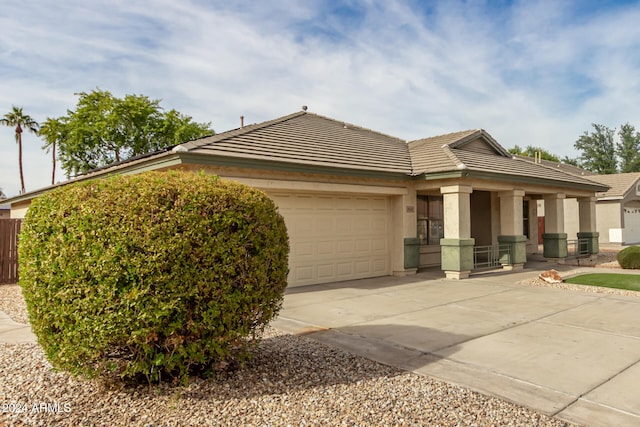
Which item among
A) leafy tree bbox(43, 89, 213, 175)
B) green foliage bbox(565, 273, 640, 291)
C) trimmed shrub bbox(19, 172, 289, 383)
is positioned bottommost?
green foliage bbox(565, 273, 640, 291)

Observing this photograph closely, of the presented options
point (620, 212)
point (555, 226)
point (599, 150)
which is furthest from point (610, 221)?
point (599, 150)

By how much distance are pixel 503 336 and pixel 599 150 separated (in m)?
73.6

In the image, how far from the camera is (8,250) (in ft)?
42.9

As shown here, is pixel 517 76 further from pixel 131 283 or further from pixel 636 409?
pixel 131 283

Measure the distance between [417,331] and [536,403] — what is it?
2.71 m

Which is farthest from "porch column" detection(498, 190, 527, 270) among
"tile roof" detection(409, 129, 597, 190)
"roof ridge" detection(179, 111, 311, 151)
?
"roof ridge" detection(179, 111, 311, 151)

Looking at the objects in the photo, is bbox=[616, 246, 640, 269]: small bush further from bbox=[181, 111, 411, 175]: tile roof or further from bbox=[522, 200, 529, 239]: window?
bbox=[181, 111, 411, 175]: tile roof

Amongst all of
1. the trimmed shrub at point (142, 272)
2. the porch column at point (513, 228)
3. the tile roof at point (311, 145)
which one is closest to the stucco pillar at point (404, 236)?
the tile roof at point (311, 145)

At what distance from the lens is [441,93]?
57.0 feet

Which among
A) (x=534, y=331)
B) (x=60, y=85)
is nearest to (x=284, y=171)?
(x=534, y=331)

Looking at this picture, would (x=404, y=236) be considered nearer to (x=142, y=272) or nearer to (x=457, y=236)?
(x=457, y=236)

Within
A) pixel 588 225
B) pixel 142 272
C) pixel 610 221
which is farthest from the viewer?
pixel 610 221

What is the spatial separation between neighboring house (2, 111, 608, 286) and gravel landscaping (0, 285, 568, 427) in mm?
5732

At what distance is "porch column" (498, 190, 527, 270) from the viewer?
1449cm
